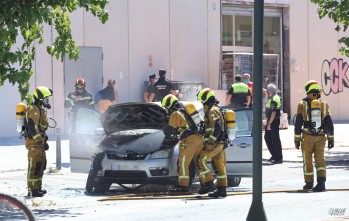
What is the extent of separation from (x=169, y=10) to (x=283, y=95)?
678cm

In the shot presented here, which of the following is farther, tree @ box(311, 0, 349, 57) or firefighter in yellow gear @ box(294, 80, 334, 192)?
tree @ box(311, 0, 349, 57)

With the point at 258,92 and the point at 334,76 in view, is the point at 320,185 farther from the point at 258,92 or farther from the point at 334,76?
the point at 334,76

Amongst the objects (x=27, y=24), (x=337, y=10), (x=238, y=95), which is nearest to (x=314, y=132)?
(x=27, y=24)

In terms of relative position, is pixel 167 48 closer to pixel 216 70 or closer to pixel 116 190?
pixel 216 70

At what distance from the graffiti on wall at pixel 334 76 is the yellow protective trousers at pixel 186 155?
2302cm

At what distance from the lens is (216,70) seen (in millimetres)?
34125

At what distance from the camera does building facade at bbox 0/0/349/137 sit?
2948 centimetres

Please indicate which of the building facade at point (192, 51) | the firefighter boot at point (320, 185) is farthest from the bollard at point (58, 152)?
the building facade at point (192, 51)

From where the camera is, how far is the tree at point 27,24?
44.8 feet

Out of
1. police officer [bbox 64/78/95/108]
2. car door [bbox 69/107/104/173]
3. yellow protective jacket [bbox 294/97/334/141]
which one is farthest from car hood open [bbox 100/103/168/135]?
police officer [bbox 64/78/95/108]

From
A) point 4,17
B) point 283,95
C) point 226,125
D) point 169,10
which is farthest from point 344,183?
point 283,95

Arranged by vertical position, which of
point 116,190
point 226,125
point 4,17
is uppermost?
point 4,17

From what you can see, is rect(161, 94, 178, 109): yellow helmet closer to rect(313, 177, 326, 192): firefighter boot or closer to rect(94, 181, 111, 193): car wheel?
rect(94, 181, 111, 193): car wheel

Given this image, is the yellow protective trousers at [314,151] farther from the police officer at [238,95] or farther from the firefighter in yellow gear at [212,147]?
the police officer at [238,95]
